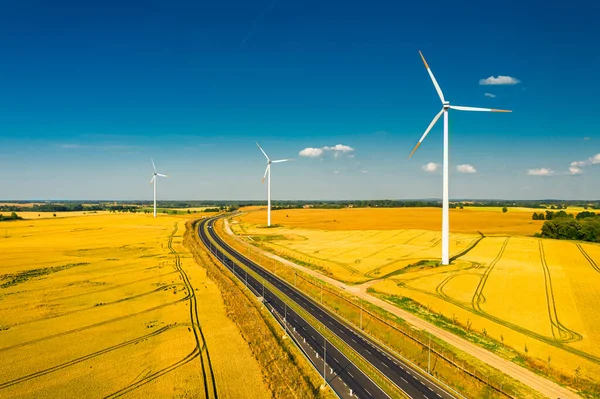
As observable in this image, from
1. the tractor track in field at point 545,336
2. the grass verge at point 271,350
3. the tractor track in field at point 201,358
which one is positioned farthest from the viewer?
the tractor track in field at point 545,336

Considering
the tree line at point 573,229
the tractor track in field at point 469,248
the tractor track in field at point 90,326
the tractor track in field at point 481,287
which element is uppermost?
the tree line at point 573,229

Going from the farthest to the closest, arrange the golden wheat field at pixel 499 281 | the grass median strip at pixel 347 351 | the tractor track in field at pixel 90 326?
the golden wheat field at pixel 499 281
the tractor track in field at pixel 90 326
the grass median strip at pixel 347 351

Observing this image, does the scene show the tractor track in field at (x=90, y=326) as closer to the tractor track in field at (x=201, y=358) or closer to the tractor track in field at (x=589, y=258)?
the tractor track in field at (x=201, y=358)

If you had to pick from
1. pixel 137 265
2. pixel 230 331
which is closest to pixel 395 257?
pixel 230 331

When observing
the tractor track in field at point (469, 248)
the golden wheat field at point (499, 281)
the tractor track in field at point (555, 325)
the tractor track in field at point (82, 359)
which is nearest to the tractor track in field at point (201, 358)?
the tractor track in field at point (82, 359)

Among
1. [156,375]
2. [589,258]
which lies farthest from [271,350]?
[589,258]

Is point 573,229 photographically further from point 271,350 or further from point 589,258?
point 271,350

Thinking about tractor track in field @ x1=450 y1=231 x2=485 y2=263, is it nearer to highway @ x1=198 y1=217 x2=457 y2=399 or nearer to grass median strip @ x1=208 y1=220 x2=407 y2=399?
highway @ x1=198 y1=217 x2=457 y2=399
